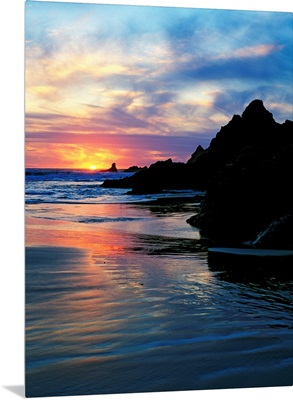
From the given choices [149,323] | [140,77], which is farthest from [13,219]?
[140,77]

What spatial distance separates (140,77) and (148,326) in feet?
7.62

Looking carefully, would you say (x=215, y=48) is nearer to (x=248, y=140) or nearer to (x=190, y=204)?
(x=248, y=140)

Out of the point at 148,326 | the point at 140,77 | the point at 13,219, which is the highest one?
the point at 140,77

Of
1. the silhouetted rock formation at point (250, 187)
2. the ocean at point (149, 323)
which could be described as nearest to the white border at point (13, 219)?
the ocean at point (149, 323)

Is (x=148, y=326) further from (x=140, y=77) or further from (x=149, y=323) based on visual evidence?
(x=140, y=77)

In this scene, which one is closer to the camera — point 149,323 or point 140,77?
point 149,323

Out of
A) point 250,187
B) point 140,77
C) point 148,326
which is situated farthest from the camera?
point 250,187

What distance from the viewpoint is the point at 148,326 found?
434 centimetres

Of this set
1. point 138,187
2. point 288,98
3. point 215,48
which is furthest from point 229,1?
point 138,187

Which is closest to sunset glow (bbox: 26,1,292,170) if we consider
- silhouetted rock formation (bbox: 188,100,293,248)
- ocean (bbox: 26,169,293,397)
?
ocean (bbox: 26,169,293,397)

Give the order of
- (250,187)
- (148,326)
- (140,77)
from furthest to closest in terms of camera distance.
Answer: (250,187), (140,77), (148,326)

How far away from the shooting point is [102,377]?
3869mm

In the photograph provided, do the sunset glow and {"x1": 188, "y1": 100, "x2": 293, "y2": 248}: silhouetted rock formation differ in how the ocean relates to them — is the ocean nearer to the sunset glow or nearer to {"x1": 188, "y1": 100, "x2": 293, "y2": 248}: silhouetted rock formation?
the sunset glow

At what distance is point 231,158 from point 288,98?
14.2ft
